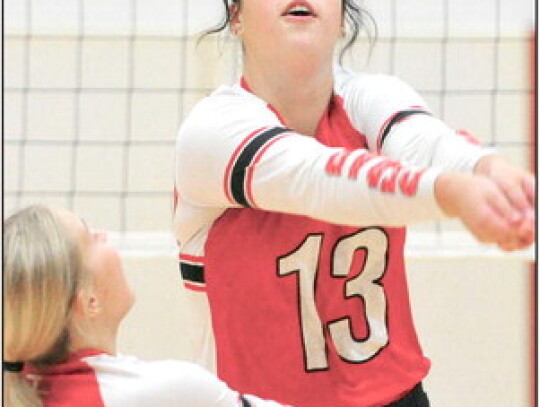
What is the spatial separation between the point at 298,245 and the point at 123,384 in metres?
0.29

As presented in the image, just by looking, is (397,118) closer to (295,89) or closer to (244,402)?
(295,89)

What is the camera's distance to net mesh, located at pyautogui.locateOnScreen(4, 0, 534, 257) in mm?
2666

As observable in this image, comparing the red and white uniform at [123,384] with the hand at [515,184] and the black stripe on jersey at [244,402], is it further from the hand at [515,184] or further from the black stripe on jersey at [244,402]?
the hand at [515,184]

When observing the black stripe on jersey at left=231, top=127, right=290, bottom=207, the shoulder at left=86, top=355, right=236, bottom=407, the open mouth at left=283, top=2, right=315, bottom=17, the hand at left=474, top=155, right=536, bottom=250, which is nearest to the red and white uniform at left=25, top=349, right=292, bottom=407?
the shoulder at left=86, top=355, right=236, bottom=407

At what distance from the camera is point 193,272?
56.8 inches

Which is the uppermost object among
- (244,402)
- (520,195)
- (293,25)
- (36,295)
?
(293,25)

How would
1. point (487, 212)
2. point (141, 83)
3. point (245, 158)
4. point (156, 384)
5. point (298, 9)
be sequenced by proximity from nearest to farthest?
point (487, 212) < point (156, 384) < point (245, 158) < point (298, 9) < point (141, 83)

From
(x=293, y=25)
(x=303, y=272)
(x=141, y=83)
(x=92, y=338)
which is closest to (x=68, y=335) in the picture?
(x=92, y=338)

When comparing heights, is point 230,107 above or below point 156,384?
above

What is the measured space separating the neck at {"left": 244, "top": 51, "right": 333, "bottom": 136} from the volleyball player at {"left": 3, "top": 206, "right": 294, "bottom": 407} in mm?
287

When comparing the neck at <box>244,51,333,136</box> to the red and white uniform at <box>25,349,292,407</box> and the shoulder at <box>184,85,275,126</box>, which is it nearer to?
the shoulder at <box>184,85,275,126</box>

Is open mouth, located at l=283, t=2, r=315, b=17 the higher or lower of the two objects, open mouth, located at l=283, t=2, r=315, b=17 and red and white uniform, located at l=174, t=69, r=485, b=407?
the higher

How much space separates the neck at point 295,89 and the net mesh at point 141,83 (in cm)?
125

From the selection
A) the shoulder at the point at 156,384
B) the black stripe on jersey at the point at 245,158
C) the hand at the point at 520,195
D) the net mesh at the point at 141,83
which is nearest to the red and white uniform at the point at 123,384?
the shoulder at the point at 156,384
